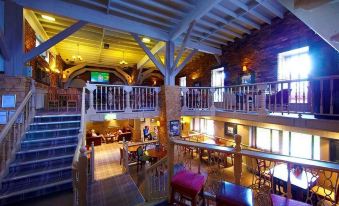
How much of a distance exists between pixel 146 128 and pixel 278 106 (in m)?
7.57

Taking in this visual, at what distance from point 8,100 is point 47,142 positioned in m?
1.40

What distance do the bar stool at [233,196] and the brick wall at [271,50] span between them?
12.7 feet

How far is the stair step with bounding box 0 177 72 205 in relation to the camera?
9.85 feet

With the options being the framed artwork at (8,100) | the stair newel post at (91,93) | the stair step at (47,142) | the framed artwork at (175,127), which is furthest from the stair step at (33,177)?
the framed artwork at (175,127)

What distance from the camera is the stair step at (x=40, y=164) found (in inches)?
138

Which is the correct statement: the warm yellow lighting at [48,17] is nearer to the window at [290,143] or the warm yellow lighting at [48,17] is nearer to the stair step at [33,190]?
the stair step at [33,190]

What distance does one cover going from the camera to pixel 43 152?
159 inches

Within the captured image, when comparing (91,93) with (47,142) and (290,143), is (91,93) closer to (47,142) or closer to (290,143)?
(47,142)

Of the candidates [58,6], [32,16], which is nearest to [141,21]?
[58,6]

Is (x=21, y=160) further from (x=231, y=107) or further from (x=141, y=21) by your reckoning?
(x=231, y=107)

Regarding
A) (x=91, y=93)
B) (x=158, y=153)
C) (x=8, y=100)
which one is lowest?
(x=158, y=153)

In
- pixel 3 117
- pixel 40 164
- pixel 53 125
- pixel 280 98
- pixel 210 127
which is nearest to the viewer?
pixel 40 164

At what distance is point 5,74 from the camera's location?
14.3 feet

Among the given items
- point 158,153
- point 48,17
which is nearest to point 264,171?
point 158,153
